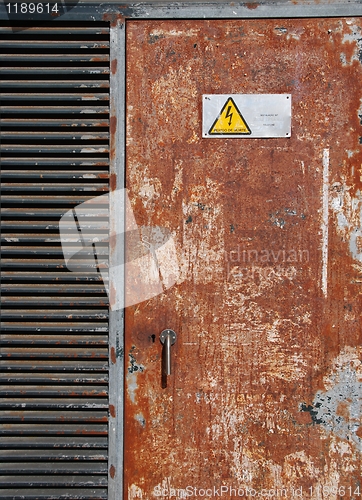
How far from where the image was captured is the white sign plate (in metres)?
1.98

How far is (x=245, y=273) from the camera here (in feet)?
6.59

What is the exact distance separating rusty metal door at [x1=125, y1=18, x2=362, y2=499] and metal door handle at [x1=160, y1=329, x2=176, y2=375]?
3cm

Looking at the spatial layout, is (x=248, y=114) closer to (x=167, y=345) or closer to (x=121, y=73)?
(x=121, y=73)

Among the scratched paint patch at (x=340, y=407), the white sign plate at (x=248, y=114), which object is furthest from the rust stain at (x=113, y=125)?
the scratched paint patch at (x=340, y=407)

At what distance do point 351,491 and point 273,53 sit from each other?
6.65ft

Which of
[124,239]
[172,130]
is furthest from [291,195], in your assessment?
[124,239]

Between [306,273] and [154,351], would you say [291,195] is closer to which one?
[306,273]

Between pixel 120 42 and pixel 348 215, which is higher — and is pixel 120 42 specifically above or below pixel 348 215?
above

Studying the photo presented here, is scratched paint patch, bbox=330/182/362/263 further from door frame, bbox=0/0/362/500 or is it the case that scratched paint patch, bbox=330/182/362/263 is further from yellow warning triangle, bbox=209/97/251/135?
door frame, bbox=0/0/362/500

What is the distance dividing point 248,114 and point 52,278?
118 cm

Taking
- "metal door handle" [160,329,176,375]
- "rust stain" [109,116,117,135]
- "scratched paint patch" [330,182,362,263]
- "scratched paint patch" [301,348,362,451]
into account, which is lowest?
"scratched paint patch" [301,348,362,451]

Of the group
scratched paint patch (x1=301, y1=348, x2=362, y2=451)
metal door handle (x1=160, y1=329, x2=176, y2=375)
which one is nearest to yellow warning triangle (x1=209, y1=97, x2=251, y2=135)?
metal door handle (x1=160, y1=329, x2=176, y2=375)

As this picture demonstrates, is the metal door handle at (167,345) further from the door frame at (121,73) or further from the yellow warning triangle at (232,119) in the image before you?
the yellow warning triangle at (232,119)

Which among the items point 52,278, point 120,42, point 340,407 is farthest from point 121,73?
point 340,407
